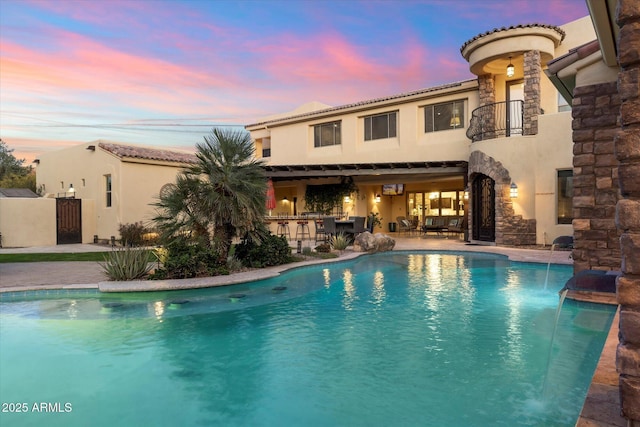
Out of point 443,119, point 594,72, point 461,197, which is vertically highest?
point 443,119

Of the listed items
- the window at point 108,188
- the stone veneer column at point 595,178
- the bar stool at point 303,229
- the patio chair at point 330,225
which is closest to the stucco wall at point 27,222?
the window at point 108,188

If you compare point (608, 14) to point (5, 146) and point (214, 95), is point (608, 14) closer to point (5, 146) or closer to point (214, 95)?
point (214, 95)

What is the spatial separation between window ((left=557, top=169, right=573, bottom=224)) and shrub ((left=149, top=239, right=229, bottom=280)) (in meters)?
11.7

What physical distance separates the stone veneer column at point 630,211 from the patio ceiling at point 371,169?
16087 mm

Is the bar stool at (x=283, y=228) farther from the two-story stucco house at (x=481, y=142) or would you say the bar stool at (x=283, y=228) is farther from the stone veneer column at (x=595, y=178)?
the stone veneer column at (x=595, y=178)

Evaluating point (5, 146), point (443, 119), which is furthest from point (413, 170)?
point (5, 146)

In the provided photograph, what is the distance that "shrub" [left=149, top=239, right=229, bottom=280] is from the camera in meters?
9.55

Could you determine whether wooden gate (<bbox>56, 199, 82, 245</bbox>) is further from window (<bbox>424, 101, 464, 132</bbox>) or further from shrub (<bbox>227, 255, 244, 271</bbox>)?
window (<bbox>424, 101, 464, 132</bbox>)

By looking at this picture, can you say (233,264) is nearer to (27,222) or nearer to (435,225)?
(27,222)

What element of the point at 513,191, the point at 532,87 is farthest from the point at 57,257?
the point at 532,87

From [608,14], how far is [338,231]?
13.0m

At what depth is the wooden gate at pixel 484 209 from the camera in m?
16.5

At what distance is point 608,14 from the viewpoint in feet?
14.4

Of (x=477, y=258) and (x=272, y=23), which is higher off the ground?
(x=272, y=23)
